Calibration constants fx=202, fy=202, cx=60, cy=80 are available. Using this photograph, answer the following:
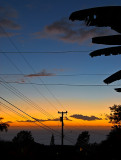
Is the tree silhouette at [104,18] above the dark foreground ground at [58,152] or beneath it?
above

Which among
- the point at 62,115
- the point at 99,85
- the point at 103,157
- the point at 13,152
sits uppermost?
the point at 99,85

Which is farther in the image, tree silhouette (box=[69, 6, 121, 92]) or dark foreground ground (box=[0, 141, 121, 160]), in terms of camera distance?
dark foreground ground (box=[0, 141, 121, 160])

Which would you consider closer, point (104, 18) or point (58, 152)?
point (104, 18)

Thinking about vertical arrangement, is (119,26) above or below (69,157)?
above

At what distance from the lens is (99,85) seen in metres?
26.6

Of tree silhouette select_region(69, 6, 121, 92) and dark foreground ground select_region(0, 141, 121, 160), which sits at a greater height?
tree silhouette select_region(69, 6, 121, 92)

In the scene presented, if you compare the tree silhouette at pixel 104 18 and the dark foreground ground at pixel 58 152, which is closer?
the tree silhouette at pixel 104 18

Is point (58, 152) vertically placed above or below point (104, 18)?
below

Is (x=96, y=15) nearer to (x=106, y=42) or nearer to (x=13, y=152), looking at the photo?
(x=106, y=42)

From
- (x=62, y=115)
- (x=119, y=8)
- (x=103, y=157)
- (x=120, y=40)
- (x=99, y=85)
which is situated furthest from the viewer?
(x=62, y=115)

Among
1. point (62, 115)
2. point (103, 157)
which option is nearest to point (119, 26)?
point (103, 157)

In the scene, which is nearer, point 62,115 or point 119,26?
point 119,26

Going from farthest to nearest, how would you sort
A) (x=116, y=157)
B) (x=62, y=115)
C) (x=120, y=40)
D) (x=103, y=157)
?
(x=62, y=115) → (x=103, y=157) → (x=116, y=157) → (x=120, y=40)

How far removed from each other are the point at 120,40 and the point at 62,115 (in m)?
37.6
